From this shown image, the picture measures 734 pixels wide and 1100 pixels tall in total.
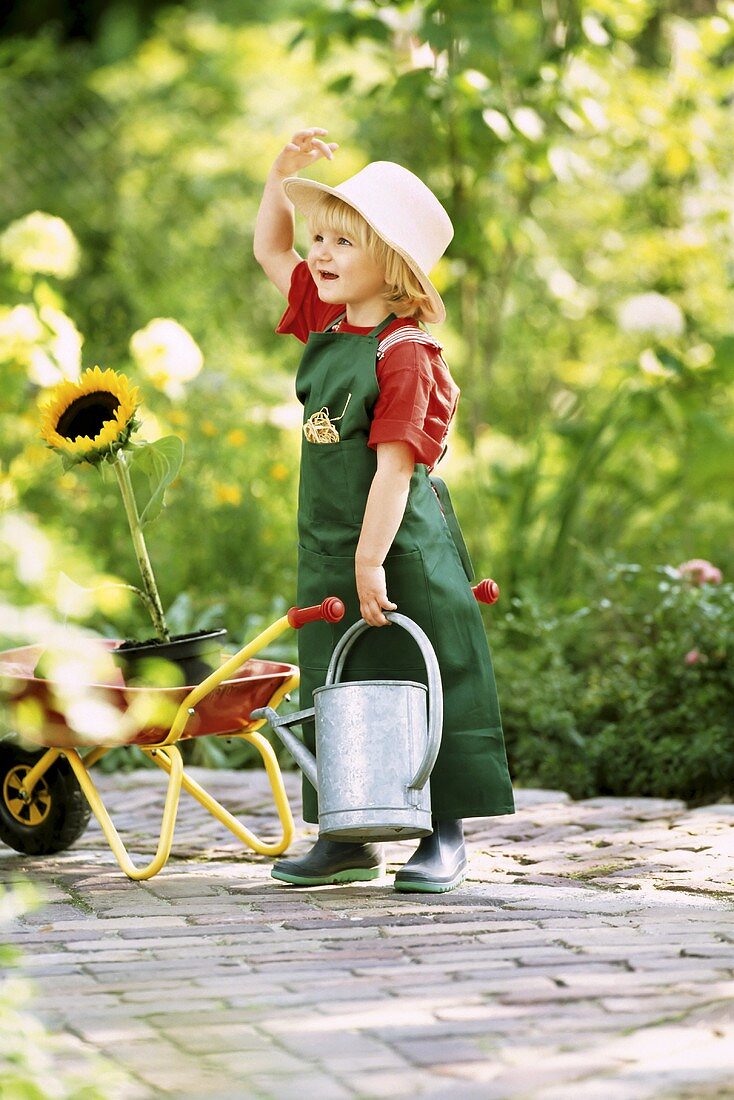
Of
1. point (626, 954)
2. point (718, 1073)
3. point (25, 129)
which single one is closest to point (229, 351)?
point (25, 129)

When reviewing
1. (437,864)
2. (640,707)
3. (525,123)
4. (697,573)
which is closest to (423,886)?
(437,864)

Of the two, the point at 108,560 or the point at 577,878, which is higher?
the point at 108,560

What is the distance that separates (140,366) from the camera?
555 cm

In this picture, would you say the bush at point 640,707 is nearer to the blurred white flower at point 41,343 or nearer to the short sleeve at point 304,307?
the short sleeve at point 304,307

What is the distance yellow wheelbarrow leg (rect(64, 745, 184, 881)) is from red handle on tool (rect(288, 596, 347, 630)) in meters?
0.47

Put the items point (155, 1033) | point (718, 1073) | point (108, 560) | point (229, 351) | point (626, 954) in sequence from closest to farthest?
point (718, 1073) < point (155, 1033) < point (626, 954) < point (108, 560) < point (229, 351)

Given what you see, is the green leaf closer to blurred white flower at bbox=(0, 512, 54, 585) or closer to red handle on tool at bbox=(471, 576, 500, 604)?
red handle on tool at bbox=(471, 576, 500, 604)

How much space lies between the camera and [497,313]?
7.38 m

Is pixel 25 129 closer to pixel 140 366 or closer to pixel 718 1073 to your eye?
pixel 140 366

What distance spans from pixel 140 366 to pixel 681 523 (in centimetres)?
224

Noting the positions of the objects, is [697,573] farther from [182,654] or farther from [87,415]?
→ [87,415]

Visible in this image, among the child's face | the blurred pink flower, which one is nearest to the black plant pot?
the child's face

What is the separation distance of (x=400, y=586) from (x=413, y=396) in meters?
0.40

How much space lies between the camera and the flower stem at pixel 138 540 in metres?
3.30
